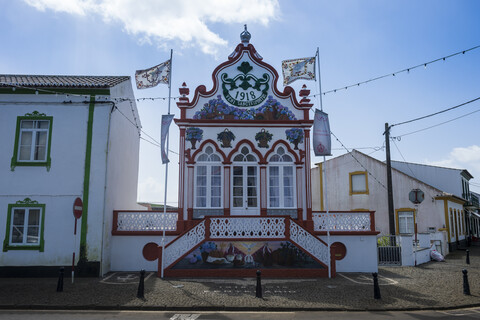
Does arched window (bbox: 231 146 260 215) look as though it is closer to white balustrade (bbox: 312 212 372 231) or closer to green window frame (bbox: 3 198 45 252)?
white balustrade (bbox: 312 212 372 231)

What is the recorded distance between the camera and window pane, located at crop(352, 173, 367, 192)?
27641 mm

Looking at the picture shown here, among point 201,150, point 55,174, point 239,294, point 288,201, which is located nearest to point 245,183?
point 288,201

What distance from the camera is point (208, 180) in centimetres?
1628

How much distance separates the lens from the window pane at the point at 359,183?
27.6 meters

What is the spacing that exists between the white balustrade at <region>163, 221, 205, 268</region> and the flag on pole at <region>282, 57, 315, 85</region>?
6718 millimetres

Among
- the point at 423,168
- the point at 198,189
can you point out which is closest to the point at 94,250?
the point at 198,189

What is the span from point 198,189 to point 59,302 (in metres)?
7.39

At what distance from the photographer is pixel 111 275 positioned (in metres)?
14.3

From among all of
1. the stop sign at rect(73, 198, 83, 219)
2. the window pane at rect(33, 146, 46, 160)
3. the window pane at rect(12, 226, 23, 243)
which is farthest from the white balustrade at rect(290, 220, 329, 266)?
the window pane at rect(12, 226, 23, 243)

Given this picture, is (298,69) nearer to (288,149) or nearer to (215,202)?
(288,149)

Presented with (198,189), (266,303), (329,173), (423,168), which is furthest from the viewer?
(423,168)

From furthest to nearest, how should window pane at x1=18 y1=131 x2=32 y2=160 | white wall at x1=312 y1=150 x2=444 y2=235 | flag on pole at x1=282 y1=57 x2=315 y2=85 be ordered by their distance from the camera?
white wall at x1=312 y1=150 x2=444 y2=235 → flag on pole at x1=282 y1=57 x2=315 y2=85 → window pane at x1=18 y1=131 x2=32 y2=160

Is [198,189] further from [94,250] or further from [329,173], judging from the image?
[329,173]

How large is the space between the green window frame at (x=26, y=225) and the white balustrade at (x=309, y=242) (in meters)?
9.24
